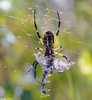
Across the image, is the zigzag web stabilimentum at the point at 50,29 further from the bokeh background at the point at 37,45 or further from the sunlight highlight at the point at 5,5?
the sunlight highlight at the point at 5,5

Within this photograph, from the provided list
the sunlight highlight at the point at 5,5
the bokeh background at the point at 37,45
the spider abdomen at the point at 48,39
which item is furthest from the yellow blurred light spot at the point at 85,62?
the sunlight highlight at the point at 5,5

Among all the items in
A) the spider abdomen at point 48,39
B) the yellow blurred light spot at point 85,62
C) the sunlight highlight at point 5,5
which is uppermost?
the sunlight highlight at point 5,5

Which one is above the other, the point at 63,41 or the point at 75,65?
the point at 63,41

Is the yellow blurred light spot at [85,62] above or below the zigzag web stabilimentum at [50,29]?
below

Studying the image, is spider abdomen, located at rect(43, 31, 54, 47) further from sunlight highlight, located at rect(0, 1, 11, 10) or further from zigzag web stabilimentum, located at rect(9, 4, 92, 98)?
sunlight highlight, located at rect(0, 1, 11, 10)

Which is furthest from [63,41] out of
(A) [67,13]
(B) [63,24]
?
(A) [67,13]

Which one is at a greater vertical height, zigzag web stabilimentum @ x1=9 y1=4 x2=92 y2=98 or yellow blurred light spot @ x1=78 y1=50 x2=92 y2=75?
zigzag web stabilimentum @ x1=9 y1=4 x2=92 y2=98

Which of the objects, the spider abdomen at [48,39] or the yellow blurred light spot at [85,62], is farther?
the yellow blurred light spot at [85,62]

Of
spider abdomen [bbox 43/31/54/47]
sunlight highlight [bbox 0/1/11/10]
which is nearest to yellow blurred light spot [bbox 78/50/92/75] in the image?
spider abdomen [bbox 43/31/54/47]

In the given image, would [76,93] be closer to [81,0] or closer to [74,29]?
[74,29]
